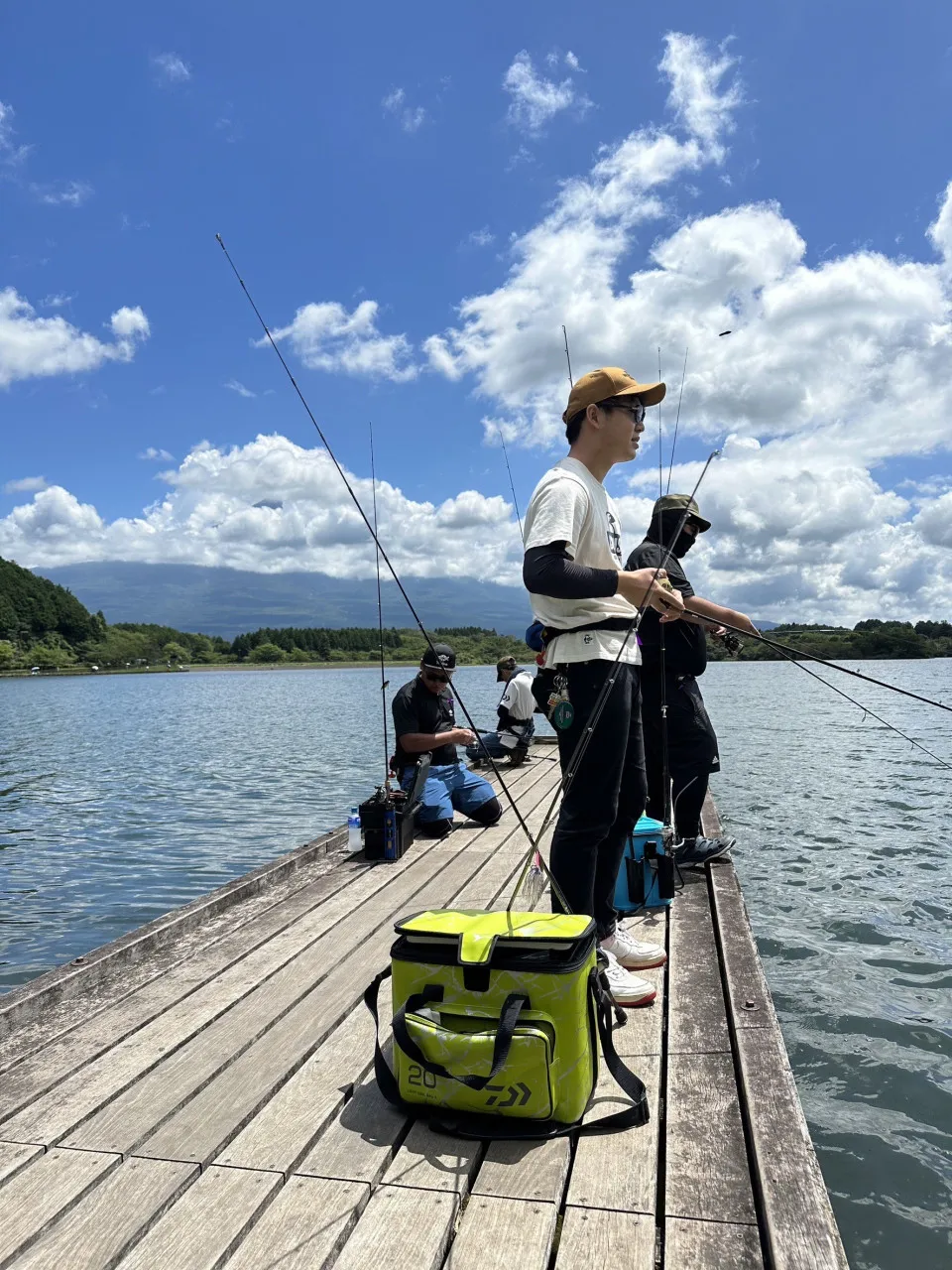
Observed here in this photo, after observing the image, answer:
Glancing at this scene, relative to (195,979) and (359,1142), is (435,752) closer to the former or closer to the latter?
(195,979)

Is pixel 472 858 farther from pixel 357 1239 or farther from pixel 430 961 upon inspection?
pixel 357 1239

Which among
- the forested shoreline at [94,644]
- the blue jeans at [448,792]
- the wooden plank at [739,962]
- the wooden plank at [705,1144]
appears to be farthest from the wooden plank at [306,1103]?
the forested shoreline at [94,644]

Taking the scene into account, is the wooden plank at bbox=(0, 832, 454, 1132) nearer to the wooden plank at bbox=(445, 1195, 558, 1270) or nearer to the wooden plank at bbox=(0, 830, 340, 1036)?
the wooden plank at bbox=(0, 830, 340, 1036)

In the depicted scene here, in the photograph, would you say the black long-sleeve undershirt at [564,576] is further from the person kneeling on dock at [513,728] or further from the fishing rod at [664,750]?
the person kneeling on dock at [513,728]

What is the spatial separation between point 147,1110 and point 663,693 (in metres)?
3.24

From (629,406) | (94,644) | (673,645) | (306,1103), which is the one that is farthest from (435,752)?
(94,644)

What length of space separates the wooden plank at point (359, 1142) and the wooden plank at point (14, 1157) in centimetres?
71

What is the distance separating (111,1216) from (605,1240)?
3.70ft

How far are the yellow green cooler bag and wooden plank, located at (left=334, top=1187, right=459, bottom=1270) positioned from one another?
0.27 m

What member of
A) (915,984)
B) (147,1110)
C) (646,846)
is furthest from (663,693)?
(147,1110)

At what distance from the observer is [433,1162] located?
2.11m

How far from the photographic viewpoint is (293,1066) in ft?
8.68

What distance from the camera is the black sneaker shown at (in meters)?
5.00

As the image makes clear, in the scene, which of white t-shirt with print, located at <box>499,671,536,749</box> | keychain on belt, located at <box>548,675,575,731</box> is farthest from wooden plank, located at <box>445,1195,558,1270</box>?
white t-shirt with print, located at <box>499,671,536,749</box>
